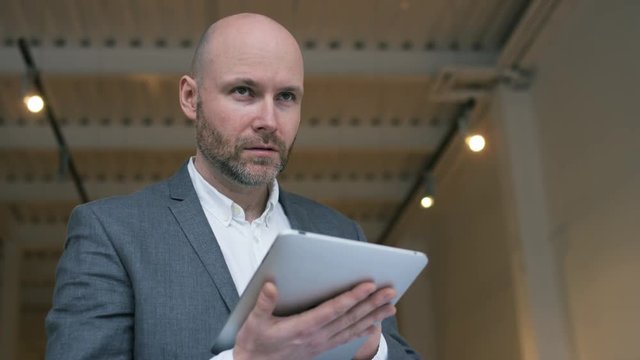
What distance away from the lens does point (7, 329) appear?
37.7ft

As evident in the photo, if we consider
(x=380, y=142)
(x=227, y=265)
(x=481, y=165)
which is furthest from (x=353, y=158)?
(x=227, y=265)

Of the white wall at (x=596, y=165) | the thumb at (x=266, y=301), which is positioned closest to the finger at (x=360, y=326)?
the thumb at (x=266, y=301)

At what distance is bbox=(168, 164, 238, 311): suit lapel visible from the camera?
5.60 feet

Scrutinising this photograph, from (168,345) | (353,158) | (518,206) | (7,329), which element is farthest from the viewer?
(7,329)

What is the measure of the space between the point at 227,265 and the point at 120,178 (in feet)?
28.8

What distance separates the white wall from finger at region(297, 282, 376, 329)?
4.46 meters

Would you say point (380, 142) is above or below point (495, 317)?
above

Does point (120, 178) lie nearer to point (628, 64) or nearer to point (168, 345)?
point (628, 64)

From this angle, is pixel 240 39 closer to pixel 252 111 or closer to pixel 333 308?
pixel 252 111

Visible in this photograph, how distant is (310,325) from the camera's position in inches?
56.1

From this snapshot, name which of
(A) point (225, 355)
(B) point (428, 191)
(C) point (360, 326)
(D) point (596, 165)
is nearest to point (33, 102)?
(D) point (596, 165)

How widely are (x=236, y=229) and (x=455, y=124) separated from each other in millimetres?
6912

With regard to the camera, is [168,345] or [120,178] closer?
[168,345]

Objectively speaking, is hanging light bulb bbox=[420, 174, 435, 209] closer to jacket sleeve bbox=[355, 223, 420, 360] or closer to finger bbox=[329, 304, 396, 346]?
jacket sleeve bbox=[355, 223, 420, 360]
